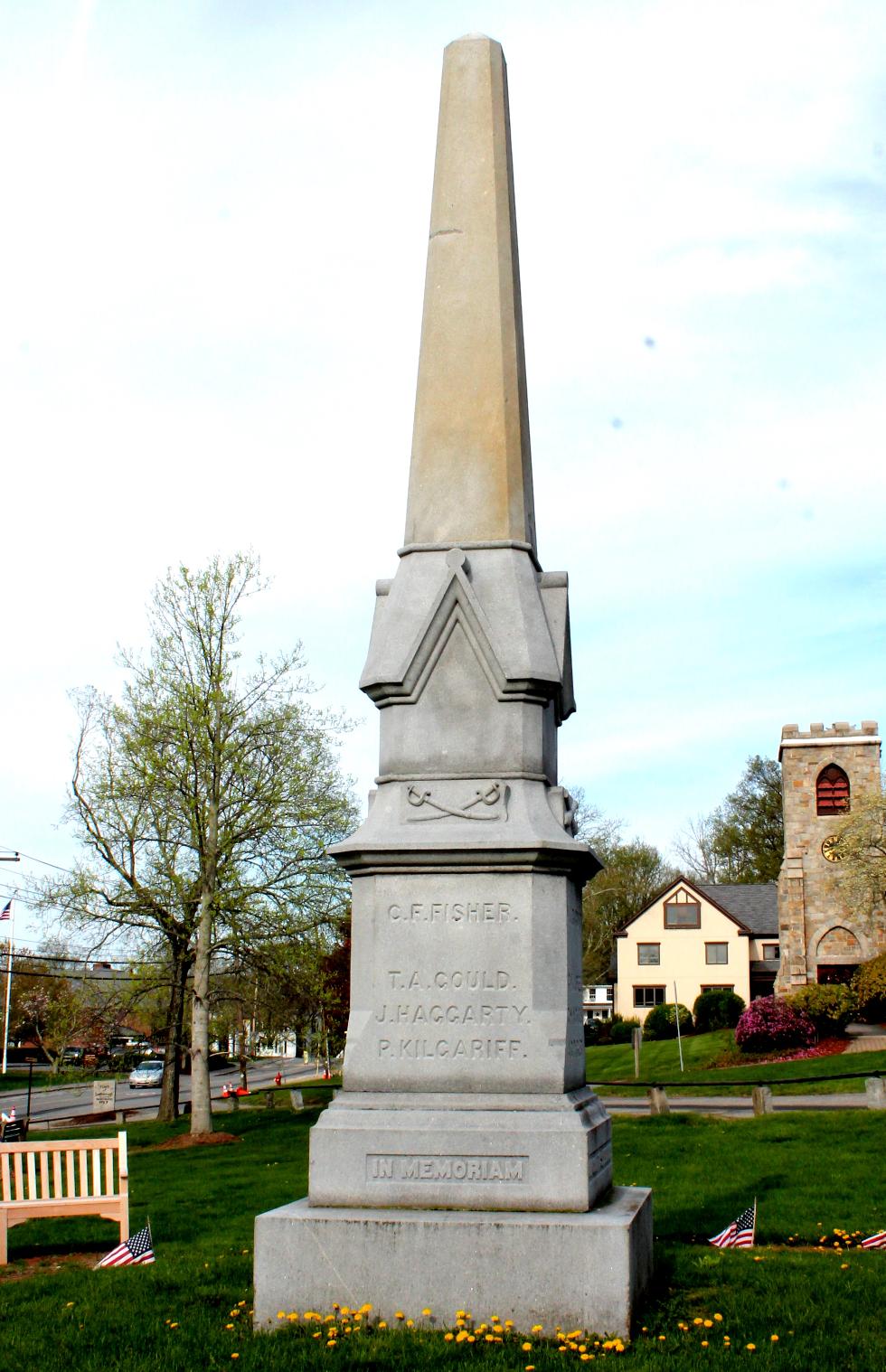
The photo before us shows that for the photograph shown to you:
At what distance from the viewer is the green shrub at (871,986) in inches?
1599

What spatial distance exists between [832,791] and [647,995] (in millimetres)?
16765

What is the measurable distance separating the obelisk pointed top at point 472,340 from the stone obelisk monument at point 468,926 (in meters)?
0.01

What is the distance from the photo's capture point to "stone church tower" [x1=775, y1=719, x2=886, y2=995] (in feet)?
156

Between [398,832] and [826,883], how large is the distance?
4472cm

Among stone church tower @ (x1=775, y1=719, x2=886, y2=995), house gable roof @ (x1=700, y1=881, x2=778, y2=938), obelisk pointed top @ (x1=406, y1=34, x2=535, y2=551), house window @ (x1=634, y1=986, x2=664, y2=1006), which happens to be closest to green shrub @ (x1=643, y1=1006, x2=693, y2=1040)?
house window @ (x1=634, y1=986, x2=664, y2=1006)

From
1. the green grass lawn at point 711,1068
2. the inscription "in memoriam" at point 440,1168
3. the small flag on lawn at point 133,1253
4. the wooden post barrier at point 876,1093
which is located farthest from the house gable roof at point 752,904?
the inscription "in memoriam" at point 440,1168

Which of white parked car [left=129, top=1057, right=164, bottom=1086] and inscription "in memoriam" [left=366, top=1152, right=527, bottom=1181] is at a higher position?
inscription "in memoriam" [left=366, top=1152, right=527, bottom=1181]

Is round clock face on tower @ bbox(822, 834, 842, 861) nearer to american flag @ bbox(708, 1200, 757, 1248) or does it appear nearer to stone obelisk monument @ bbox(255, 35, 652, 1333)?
american flag @ bbox(708, 1200, 757, 1248)

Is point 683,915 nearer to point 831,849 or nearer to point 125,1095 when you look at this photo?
point 831,849

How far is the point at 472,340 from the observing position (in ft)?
24.5

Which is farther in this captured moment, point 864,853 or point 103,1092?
point 864,853

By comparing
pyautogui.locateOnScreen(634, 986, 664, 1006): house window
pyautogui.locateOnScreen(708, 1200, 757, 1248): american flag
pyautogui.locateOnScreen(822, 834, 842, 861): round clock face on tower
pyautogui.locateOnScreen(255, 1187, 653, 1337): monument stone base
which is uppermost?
pyautogui.locateOnScreen(822, 834, 842, 861): round clock face on tower

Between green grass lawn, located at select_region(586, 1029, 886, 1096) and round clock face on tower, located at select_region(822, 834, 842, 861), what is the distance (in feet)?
25.5

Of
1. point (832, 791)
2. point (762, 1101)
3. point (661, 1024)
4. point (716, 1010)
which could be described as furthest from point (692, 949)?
point (762, 1101)
